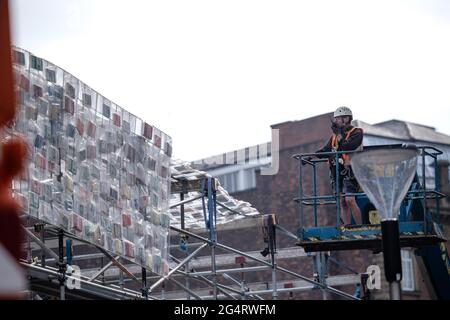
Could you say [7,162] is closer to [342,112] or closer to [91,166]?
[91,166]

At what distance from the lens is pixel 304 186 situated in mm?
32531

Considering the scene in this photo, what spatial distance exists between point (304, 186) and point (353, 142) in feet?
63.5

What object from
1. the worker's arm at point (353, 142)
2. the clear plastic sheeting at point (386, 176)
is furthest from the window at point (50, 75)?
the worker's arm at point (353, 142)

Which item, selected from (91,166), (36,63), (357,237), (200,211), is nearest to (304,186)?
(200,211)

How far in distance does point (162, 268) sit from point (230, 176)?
19052 mm

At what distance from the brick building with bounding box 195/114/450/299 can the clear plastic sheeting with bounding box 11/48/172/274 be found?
16413 millimetres

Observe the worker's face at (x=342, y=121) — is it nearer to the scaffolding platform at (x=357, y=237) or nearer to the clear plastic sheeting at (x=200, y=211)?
the scaffolding platform at (x=357, y=237)

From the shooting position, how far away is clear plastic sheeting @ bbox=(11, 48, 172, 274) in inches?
401

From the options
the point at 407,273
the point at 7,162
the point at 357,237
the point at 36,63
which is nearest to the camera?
the point at 7,162

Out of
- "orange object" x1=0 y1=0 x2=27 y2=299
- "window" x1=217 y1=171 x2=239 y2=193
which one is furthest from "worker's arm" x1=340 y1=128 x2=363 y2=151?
"window" x1=217 y1=171 x2=239 y2=193

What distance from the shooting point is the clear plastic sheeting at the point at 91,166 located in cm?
1019

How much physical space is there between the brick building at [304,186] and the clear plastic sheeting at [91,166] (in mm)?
16413

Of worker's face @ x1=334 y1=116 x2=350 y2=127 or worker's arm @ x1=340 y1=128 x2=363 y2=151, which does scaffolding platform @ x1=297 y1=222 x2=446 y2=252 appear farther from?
worker's face @ x1=334 y1=116 x2=350 y2=127
